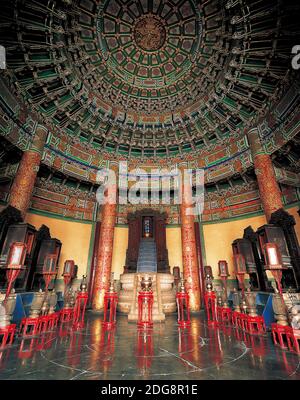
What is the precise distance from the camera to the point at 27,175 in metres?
8.45

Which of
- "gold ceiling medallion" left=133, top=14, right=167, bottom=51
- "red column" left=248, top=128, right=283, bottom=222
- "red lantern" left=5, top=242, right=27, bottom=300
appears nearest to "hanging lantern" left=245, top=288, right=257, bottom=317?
"red column" left=248, top=128, right=283, bottom=222

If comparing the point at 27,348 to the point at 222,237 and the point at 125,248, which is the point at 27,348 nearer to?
the point at 125,248

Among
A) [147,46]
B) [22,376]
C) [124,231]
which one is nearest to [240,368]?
[22,376]

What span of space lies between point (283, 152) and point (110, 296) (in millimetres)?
9366

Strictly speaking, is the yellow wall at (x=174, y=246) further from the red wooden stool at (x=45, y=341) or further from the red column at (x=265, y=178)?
the red wooden stool at (x=45, y=341)

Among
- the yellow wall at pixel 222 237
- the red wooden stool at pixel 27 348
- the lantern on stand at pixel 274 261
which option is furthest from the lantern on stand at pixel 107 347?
the yellow wall at pixel 222 237

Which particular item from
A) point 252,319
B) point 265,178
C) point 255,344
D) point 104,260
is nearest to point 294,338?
point 255,344

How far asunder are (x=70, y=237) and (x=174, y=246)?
20.0 feet

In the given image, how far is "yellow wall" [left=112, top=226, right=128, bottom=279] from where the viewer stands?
36.3 ft

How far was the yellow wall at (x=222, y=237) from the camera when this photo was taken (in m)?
10.4

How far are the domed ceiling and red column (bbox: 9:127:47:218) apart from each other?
5.72 feet

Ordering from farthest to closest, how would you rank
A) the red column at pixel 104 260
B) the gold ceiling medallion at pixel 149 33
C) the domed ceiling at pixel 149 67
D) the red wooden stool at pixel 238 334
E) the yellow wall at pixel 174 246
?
the yellow wall at pixel 174 246 → the gold ceiling medallion at pixel 149 33 → the red column at pixel 104 260 → the domed ceiling at pixel 149 67 → the red wooden stool at pixel 238 334

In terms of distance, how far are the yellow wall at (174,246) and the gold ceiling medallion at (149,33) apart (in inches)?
422

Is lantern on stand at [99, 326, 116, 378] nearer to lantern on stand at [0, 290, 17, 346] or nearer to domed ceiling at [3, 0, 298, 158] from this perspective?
lantern on stand at [0, 290, 17, 346]
